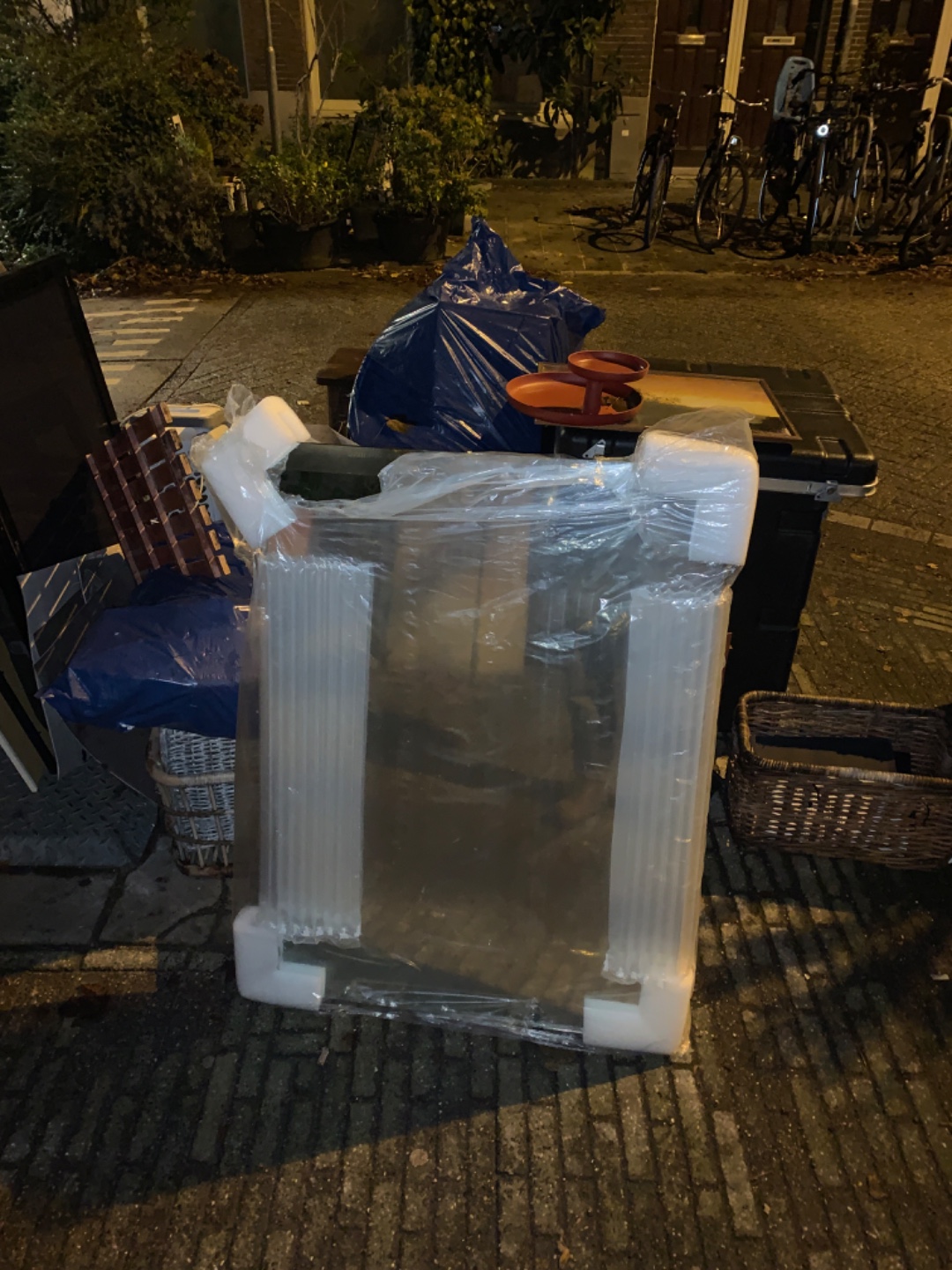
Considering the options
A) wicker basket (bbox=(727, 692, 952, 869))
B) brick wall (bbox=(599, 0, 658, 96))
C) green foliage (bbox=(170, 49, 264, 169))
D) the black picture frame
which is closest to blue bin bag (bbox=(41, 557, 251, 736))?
the black picture frame

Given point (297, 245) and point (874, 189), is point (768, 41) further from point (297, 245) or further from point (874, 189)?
point (297, 245)

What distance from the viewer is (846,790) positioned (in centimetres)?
267

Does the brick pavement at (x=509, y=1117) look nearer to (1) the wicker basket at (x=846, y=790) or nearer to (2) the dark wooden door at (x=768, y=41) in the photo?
(1) the wicker basket at (x=846, y=790)

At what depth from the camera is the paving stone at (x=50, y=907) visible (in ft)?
8.60

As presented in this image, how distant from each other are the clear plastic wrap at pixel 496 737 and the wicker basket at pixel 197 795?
0.36 m

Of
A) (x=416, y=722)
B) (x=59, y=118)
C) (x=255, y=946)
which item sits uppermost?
(x=59, y=118)

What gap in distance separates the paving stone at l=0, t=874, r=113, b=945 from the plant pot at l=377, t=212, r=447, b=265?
24.3 ft

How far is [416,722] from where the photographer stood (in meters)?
2.14

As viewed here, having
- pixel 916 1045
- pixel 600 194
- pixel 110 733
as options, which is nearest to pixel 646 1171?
pixel 916 1045

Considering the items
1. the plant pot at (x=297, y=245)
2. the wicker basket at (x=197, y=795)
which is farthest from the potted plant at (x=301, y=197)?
the wicker basket at (x=197, y=795)

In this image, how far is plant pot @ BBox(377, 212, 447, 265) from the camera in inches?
338

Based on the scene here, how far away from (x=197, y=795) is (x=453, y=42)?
35.1ft

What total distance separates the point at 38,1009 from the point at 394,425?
7.38 ft

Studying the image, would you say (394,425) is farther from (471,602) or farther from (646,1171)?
(646,1171)
